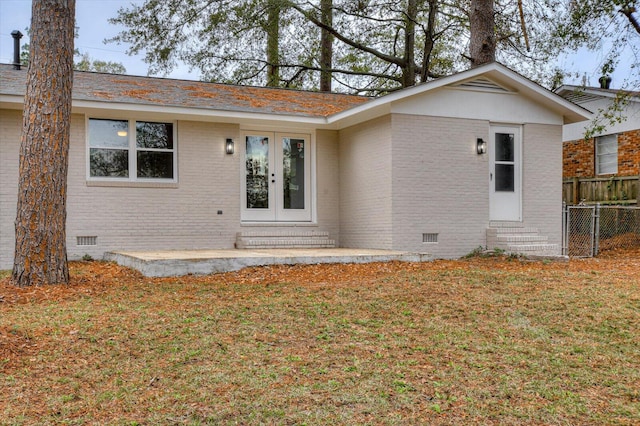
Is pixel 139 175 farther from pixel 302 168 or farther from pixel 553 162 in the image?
pixel 553 162

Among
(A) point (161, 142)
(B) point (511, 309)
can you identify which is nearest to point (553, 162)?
(B) point (511, 309)

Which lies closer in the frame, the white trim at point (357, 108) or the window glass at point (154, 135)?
the white trim at point (357, 108)

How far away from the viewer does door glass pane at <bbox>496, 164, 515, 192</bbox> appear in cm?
1228

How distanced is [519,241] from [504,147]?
1989mm

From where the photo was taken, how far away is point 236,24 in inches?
782

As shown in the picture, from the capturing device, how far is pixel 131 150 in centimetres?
1154

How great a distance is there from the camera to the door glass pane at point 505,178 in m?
12.3

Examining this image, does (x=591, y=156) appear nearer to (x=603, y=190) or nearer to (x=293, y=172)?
(x=603, y=190)

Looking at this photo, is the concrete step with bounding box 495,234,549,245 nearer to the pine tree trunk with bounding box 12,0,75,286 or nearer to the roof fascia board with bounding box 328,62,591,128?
the roof fascia board with bounding box 328,62,591,128

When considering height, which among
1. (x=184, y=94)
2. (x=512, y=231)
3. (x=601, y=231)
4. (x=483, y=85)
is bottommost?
(x=601, y=231)

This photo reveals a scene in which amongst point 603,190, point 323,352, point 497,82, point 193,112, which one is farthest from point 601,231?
point 323,352

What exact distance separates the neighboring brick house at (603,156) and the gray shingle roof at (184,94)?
8438mm

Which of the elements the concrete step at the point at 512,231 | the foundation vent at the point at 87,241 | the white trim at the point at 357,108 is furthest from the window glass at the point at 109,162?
the concrete step at the point at 512,231

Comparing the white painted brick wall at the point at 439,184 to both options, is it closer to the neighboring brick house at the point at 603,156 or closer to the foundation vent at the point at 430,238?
the foundation vent at the point at 430,238
